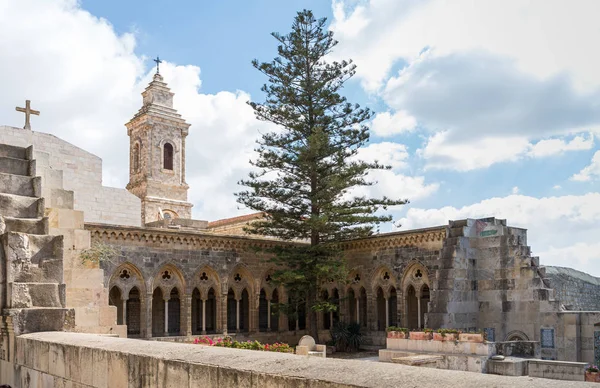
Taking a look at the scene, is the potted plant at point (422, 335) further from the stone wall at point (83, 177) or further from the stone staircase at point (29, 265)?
the stone wall at point (83, 177)

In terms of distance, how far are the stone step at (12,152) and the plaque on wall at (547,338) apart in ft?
43.5

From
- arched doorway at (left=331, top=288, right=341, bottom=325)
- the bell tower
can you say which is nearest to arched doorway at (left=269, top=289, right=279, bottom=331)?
arched doorway at (left=331, top=288, right=341, bottom=325)

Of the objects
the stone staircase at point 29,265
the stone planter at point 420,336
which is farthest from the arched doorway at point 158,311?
the stone staircase at point 29,265

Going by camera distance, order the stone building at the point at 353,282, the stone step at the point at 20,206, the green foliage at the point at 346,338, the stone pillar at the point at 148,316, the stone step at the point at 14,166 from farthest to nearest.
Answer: the green foliage at the point at 346,338
the stone pillar at the point at 148,316
the stone building at the point at 353,282
the stone step at the point at 14,166
the stone step at the point at 20,206

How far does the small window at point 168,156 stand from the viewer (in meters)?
41.8

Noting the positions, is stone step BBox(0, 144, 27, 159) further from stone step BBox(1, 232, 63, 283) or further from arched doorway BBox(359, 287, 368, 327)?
arched doorway BBox(359, 287, 368, 327)

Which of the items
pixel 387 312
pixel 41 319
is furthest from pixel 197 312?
pixel 41 319

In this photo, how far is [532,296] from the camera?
16.8 metres

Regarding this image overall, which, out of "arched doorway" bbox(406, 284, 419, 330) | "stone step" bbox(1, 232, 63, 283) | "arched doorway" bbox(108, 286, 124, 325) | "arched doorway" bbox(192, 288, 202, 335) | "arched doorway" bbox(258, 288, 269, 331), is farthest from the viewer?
"arched doorway" bbox(258, 288, 269, 331)

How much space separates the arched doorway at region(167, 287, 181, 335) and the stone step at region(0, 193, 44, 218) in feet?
40.4

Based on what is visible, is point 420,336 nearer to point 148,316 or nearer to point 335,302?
point 335,302

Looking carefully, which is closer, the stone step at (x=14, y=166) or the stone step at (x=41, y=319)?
the stone step at (x=41, y=319)

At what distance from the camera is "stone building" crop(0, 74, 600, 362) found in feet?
56.0

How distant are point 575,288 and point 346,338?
7.85m
